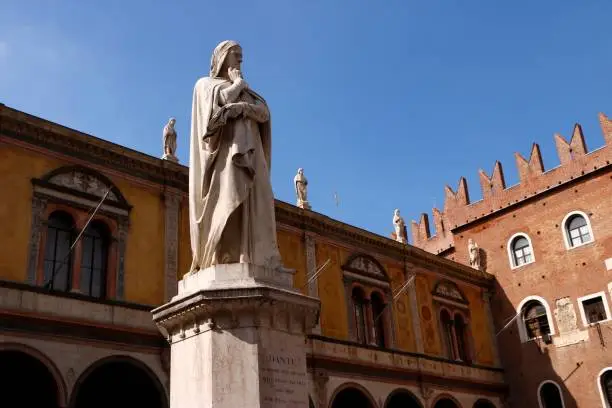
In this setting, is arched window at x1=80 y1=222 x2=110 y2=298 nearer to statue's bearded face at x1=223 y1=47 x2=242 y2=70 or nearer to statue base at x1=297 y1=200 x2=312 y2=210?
statue base at x1=297 y1=200 x2=312 y2=210

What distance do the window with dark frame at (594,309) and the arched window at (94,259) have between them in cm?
1579

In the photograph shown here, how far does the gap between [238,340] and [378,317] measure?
1607 centimetres

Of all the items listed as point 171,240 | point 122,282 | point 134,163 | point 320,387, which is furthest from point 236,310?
point 320,387

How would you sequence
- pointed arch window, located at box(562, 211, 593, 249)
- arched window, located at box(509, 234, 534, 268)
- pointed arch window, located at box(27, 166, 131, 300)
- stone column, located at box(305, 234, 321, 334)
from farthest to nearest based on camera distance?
arched window, located at box(509, 234, 534, 268)
pointed arch window, located at box(562, 211, 593, 249)
stone column, located at box(305, 234, 321, 334)
pointed arch window, located at box(27, 166, 131, 300)

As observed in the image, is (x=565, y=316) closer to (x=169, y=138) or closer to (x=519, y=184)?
(x=519, y=184)

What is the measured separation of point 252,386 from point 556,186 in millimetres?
21865

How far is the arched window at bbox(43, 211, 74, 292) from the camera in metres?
13.7

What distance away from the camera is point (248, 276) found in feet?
17.0

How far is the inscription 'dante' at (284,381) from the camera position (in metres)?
4.79

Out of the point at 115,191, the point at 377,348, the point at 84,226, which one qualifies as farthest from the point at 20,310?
the point at 377,348

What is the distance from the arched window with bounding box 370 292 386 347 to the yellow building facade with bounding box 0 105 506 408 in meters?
0.05

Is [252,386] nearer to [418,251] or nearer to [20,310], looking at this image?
[20,310]

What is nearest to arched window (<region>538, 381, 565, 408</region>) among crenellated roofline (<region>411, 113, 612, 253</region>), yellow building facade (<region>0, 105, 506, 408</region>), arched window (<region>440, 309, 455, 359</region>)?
arched window (<region>440, 309, 455, 359</region>)

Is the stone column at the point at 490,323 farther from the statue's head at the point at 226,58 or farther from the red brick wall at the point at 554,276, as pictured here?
the statue's head at the point at 226,58
